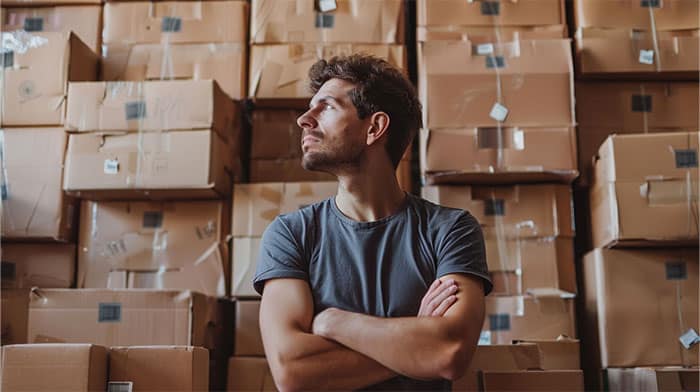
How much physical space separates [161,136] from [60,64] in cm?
39

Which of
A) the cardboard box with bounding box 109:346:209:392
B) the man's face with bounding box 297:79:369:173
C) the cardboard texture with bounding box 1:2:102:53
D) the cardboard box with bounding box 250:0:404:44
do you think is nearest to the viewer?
the man's face with bounding box 297:79:369:173

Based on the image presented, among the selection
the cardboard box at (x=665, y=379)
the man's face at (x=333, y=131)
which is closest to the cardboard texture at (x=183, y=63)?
the man's face at (x=333, y=131)

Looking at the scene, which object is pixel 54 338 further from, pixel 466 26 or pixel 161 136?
pixel 466 26

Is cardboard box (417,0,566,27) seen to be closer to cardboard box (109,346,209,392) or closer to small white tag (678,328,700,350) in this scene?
small white tag (678,328,700,350)

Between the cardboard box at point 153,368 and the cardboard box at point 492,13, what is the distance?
1.23 m

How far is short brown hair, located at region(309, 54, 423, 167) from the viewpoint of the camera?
1558 mm

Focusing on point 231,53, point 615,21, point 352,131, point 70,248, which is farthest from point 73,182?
point 615,21

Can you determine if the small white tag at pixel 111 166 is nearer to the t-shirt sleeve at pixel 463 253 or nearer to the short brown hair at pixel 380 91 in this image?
the short brown hair at pixel 380 91

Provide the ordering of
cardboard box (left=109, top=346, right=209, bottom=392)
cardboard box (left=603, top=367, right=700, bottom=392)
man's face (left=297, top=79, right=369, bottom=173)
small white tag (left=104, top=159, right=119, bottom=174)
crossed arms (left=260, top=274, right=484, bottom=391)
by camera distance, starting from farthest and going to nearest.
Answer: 1. small white tag (left=104, top=159, right=119, bottom=174)
2. cardboard box (left=603, top=367, right=700, bottom=392)
3. cardboard box (left=109, top=346, right=209, bottom=392)
4. man's face (left=297, top=79, right=369, bottom=173)
5. crossed arms (left=260, top=274, right=484, bottom=391)

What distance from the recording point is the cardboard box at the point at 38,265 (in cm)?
218

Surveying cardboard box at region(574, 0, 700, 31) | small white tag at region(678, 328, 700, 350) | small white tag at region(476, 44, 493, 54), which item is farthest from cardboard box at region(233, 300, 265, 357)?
cardboard box at region(574, 0, 700, 31)

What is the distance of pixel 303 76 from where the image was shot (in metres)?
2.25

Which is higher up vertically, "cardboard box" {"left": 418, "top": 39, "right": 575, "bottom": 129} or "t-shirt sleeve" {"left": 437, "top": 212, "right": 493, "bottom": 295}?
"cardboard box" {"left": 418, "top": 39, "right": 575, "bottom": 129}

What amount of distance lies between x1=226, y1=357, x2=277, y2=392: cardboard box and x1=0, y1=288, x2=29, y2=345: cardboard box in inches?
22.0
